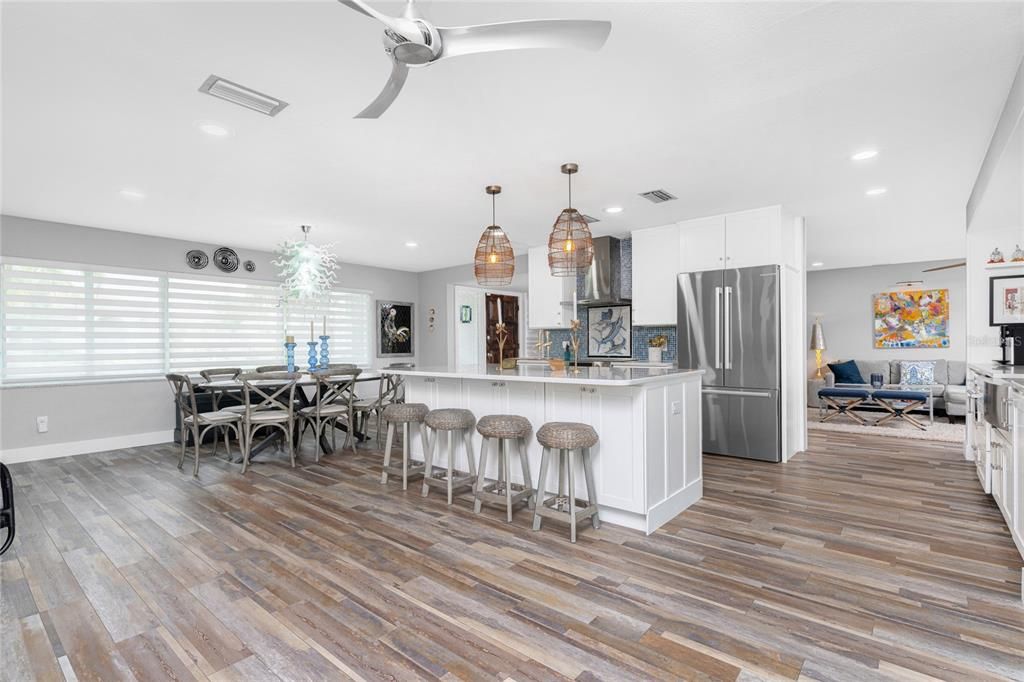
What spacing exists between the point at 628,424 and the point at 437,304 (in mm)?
5842

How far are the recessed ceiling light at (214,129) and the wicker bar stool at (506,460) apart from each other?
2335 mm

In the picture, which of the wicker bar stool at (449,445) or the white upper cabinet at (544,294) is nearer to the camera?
the wicker bar stool at (449,445)

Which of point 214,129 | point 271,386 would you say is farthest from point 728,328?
point 271,386

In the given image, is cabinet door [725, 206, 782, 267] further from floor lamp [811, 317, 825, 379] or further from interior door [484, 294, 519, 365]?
interior door [484, 294, 519, 365]

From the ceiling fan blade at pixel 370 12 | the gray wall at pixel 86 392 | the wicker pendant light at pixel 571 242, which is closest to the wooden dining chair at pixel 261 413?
the gray wall at pixel 86 392

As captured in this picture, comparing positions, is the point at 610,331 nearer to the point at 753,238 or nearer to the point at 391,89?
the point at 753,238

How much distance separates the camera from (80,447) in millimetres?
5246

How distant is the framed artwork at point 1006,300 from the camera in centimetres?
402

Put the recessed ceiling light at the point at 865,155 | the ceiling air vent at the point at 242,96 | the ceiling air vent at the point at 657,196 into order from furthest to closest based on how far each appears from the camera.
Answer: the ceiling air vent at the point at 657,196, the recessed ceiling light at the point at 865,155, the ceiling air vent at the point at 242,96

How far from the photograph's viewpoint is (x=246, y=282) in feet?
21.6

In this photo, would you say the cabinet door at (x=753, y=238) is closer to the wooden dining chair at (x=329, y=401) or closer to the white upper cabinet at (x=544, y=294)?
the white upper cabinet at (x=544, y=294)

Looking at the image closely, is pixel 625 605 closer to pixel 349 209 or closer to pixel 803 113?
pixel 803 113

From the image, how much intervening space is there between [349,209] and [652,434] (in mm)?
3459

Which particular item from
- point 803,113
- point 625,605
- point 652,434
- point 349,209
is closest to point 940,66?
point 803,113
